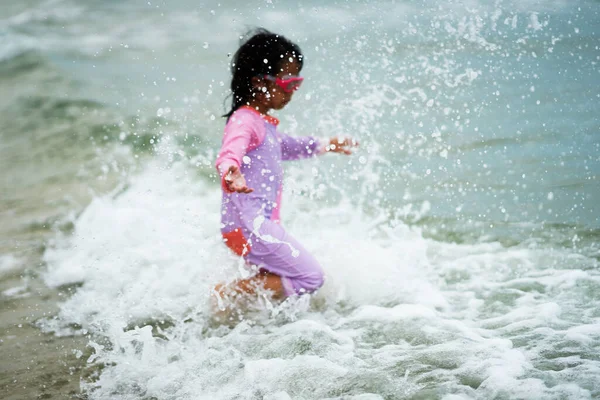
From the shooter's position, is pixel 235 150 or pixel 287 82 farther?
pixel 287 82

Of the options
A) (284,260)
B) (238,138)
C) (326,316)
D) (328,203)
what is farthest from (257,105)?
(328,203)

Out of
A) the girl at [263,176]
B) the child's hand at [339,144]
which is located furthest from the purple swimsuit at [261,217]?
the child's hand at [339,144]

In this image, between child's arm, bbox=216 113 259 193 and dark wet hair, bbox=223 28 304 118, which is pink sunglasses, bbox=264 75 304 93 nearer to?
dark wet hair, bbox=223 28 304 118

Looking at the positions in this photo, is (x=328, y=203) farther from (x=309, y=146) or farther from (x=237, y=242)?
(x=237, y=242)

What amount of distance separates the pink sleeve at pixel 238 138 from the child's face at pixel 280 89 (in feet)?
0.42

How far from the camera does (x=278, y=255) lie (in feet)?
11.6

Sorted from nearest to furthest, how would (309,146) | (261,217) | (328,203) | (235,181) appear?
1. (235,181)
2. (261,217)
3. (309,146)
4. (328,203)

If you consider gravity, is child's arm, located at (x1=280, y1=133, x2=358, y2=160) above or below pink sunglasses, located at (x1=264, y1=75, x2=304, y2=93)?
below

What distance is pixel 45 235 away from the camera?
538cm

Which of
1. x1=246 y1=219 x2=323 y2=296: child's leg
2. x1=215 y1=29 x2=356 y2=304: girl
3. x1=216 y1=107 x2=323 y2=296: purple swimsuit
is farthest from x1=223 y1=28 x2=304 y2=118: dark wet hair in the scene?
x1=246 y1=219 x2=323 y2=296: child's leg

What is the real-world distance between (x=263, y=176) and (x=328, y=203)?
2466 mm

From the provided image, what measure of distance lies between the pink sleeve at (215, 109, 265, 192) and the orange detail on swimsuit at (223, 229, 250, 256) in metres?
0.37

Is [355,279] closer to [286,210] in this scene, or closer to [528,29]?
[286,210]

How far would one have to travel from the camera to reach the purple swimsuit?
138 inches
